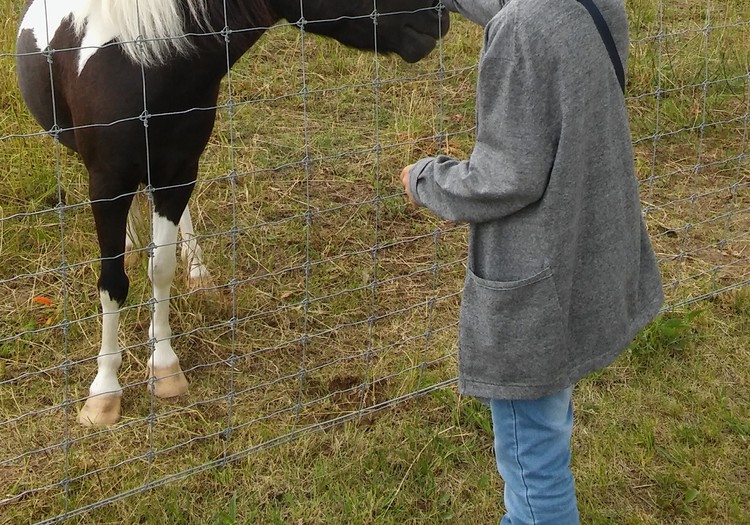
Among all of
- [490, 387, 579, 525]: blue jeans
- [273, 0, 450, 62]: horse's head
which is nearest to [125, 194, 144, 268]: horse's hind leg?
[273, 0, 450, 62]: horse's head

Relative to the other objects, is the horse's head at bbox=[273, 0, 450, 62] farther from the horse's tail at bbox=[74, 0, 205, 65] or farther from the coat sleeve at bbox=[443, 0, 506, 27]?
the coat sleeve at bbox=[443, 0, 506, 27]

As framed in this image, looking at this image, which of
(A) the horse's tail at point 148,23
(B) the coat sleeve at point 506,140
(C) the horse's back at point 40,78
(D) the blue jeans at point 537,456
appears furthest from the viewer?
(C) the horse's back at point 40,78

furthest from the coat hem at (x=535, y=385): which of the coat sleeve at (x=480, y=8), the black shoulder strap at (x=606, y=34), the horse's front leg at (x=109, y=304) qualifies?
the horse's front leg at (x=109, y=304)

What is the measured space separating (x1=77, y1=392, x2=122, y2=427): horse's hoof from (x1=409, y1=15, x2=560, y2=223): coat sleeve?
1667 millimetres

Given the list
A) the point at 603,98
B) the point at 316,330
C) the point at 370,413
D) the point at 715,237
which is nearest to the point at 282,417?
the point at 370,413

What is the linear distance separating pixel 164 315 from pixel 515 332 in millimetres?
1714

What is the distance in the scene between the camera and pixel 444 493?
2.73m

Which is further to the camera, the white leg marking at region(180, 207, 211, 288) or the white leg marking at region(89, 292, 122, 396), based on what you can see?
the white leg marking at region(180, 207, 211, 288)

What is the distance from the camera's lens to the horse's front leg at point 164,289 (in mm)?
3080

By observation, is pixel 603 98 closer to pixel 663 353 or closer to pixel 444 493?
pixel 444 493

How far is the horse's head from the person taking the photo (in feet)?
9.09

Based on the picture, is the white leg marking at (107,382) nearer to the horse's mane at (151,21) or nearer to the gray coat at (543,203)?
the horse's mane at (151,21)

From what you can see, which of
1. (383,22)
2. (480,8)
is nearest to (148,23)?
(383,22)

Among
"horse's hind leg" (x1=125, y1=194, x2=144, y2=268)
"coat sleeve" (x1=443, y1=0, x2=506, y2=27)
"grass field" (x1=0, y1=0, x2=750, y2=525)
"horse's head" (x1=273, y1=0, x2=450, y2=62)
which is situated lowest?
Answer: "grass field" (x1=0, y1=0, x2=750, y2=525)
